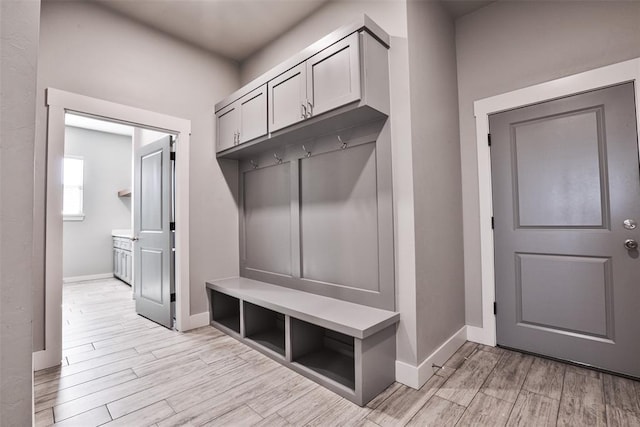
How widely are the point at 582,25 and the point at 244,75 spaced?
3.17 meters

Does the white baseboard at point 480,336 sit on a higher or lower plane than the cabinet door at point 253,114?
lower

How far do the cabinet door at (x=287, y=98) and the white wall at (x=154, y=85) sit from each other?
3.70ft

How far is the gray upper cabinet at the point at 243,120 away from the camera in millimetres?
2705

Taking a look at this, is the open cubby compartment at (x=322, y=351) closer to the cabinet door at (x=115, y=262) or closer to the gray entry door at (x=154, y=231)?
the gray entry door at (x=154, y=231)

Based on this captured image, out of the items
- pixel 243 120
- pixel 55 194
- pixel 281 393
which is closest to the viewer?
pixel 281 393

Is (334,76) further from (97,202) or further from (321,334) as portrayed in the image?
(97,202)

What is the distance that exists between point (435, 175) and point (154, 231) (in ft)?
9.94

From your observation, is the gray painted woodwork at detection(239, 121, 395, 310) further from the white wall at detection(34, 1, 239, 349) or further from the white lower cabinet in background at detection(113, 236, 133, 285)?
the white lower cabinet in background at detection(113, 236, 133, 285)

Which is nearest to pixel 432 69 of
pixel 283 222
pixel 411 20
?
pixel 411 20

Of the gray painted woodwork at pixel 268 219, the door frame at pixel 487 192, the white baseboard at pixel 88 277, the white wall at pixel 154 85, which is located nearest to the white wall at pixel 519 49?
the door frame at pixel 487 192

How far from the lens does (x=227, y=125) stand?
3172mm

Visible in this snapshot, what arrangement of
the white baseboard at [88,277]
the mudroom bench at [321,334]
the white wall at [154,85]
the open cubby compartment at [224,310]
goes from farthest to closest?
the white baseboard at [88,277] → the open cubby compartment at [224,310] → the white wall at [154,85] → the mudroom bench at [321,334]

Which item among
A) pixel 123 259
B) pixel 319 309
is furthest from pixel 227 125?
pixel 123 259

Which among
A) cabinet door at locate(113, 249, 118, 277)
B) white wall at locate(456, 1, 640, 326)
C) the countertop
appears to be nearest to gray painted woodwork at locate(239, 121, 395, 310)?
white wall at locate(456, 1, 640, 326)
